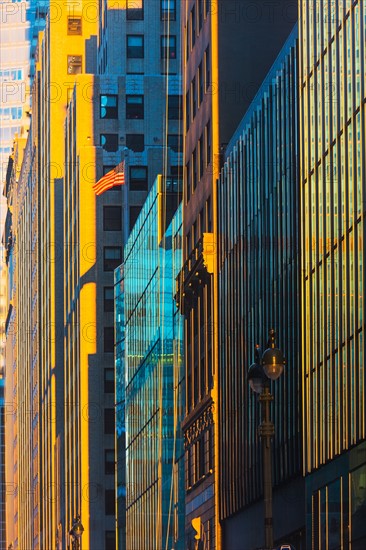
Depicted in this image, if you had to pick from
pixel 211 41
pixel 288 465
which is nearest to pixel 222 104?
pixel 211 41

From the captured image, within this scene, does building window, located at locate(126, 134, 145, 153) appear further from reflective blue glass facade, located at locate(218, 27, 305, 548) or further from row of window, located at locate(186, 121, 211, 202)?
reflective blue glass facade, located at locate(218, 27, 305, 548)

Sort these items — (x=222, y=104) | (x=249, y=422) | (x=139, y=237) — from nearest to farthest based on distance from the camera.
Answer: (x=249, y=422), (x=222, y=104), (x=139, y=237)

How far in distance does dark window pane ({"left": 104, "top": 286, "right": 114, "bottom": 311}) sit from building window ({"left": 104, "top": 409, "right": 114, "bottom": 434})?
8707mm

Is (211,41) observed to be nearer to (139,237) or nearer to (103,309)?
(139,237)

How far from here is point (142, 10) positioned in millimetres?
139625

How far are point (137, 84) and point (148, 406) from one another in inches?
1655

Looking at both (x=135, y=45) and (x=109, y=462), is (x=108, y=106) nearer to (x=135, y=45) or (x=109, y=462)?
(x=135, y=45)

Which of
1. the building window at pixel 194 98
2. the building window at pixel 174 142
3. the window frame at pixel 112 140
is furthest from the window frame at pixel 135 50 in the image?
the building window at pixel 194 98

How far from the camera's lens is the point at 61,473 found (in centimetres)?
15725

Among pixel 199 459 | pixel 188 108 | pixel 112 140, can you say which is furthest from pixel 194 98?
pixel 112 140

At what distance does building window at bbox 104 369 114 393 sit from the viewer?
448 feet

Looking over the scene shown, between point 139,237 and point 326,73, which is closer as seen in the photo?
point 326,73

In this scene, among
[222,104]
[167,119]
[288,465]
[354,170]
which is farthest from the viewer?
[167,119]

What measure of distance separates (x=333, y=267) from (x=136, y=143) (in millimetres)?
85247
